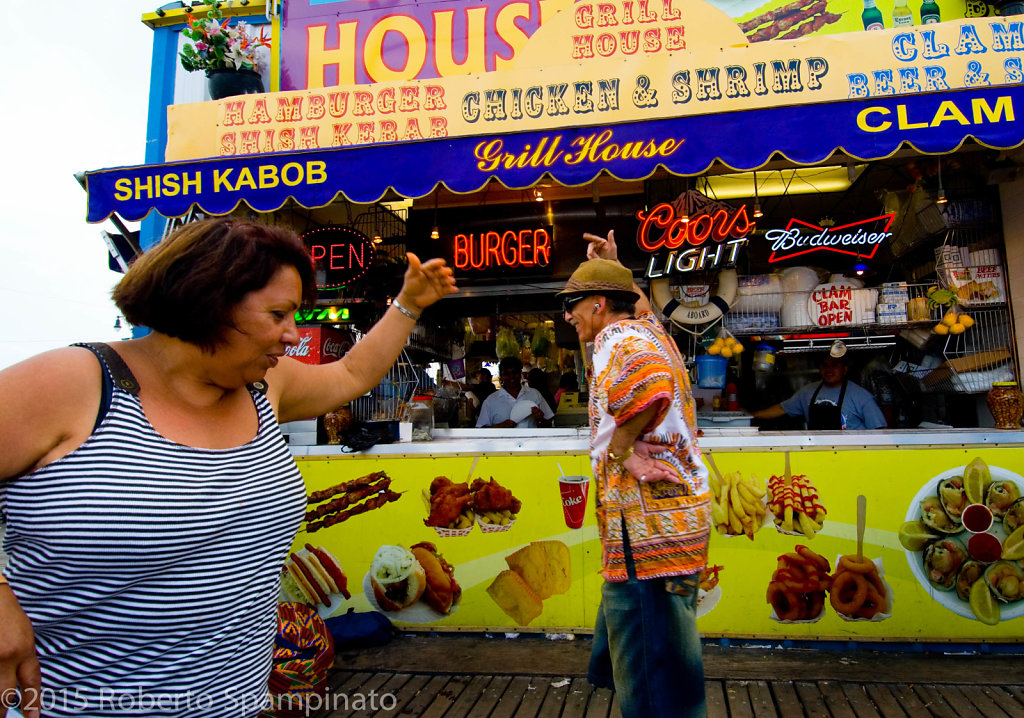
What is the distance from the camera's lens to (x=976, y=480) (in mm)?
3969

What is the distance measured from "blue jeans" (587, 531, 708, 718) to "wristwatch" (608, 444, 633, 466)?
0.29 meters

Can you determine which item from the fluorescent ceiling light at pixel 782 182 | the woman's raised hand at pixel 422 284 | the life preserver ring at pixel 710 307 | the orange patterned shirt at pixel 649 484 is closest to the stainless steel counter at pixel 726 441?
the life preserver ring at pixel 710 307

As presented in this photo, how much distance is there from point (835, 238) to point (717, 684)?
11.1ft

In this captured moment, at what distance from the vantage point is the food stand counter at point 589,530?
13.1 feet

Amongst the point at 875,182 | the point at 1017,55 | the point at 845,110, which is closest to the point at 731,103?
the point at 845,110

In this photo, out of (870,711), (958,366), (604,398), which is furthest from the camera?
(958,366)

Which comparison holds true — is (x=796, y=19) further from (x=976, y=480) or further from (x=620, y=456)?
(x=620, y=456)

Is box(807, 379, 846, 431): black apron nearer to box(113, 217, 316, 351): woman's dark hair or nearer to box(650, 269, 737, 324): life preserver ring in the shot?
box(650, 269, 737, 324): life preserver ring

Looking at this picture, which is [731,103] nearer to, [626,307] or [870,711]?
[626,307]

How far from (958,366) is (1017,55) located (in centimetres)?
233

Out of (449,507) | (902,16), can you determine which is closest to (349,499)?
(449,507)

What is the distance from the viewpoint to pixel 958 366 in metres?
4.87

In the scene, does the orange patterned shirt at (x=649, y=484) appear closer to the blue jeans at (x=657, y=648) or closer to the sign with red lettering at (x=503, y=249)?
the blue jeans at (x=657, y=648)

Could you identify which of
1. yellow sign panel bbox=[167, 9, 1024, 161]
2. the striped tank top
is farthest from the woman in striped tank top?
yellow sign panel bbox=[167, 9, 1024, 161]
